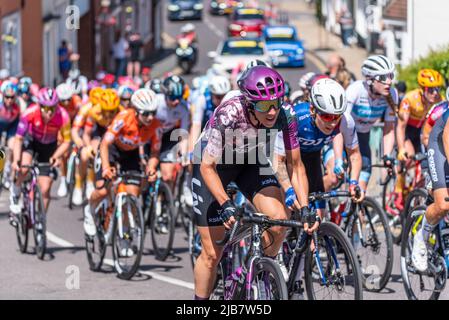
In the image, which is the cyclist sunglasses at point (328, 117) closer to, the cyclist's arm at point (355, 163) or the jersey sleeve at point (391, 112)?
the cyclist's arm at point (355, 163)

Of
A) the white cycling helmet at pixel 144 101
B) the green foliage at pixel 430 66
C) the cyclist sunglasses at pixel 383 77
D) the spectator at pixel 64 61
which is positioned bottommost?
the white cycling helmet at pixel 144 101

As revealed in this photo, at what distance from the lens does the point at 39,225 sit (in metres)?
13.3

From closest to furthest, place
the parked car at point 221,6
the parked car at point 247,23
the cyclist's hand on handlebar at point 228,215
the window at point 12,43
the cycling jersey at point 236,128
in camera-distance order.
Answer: the cyclist's hand on handlebar at point 228,215
the cycling jersey at point 236,128
the window at point 12,43
the parked car at point 247,23
the parked car at point 221,6

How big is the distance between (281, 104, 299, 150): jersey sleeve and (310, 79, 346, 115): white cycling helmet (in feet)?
2.77

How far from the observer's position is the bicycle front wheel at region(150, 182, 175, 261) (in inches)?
511

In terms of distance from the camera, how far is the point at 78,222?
52.8 feet

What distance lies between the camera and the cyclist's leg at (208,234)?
8.95 meters

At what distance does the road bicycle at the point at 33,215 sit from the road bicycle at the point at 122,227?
0.80 metres

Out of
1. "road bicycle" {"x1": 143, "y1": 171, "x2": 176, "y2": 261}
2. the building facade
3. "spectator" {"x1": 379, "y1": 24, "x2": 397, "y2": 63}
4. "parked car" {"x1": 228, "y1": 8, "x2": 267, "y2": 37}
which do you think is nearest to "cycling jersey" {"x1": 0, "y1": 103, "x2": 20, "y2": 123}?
"road bicycle" {"x1": 143, "y1": 171, "x2": 176, "y2": 261}

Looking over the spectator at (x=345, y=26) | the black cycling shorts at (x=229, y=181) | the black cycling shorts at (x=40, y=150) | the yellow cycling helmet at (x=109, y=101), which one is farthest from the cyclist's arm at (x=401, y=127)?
the spectator at (x=345, y=26)

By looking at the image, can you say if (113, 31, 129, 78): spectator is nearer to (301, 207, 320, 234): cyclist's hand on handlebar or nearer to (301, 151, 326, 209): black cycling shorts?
(301, 151, 326, 209): black cycling shorts

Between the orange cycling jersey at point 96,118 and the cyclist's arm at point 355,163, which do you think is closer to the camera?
the cyclist's arm at point 355,163
